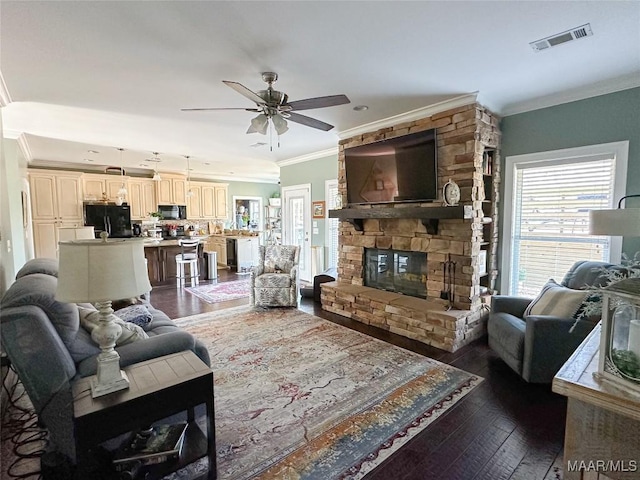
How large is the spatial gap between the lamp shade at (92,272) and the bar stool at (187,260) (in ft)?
17.5

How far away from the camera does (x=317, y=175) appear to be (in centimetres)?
628

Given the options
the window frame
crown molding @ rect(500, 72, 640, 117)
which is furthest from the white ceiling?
the window frame

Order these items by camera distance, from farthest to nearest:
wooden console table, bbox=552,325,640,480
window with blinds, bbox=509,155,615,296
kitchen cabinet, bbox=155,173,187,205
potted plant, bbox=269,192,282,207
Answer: potted plant, bbox=269,192,282,207, kitchen cabinet, bbox=155,173,187,205, window with blinds, bbox=509,155,615,296, wooden console table, bbox=552,325,640,480

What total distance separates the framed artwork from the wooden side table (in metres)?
4.53

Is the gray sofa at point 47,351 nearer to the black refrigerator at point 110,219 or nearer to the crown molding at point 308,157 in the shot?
the crown molding at point 308,157

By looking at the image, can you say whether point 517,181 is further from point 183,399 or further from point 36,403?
point 36,403

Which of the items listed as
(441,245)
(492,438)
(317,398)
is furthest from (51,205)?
(492,438)

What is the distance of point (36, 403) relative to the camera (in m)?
1.54

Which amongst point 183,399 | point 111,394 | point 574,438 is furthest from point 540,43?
point 111,394

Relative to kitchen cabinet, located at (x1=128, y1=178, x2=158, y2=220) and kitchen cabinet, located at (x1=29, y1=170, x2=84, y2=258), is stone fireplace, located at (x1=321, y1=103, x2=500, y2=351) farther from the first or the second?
kitchen cabinet, located at (x1=29, y1=170, x2=84, y2=258)

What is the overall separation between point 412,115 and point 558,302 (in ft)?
8.38

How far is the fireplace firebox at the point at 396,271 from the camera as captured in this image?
4.08 metres

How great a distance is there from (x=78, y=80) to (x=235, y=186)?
709cm

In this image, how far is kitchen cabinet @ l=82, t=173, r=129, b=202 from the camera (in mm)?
7184
